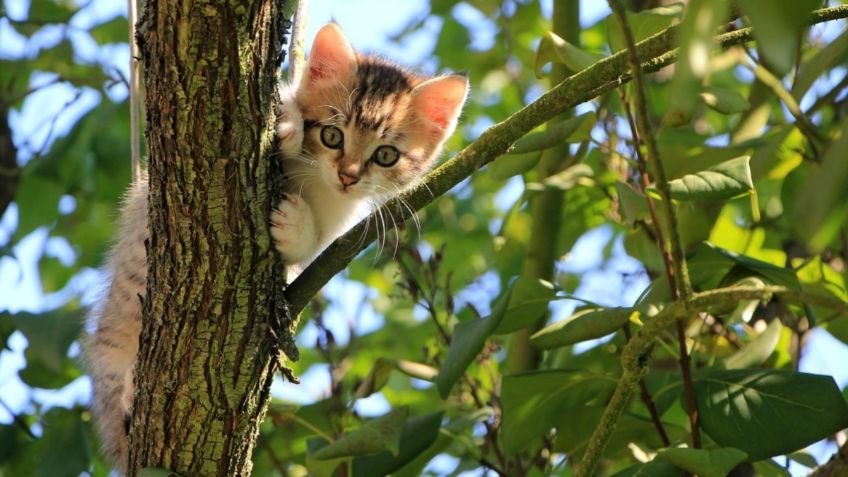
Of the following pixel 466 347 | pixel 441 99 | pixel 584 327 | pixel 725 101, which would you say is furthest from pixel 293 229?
pixel 441 99

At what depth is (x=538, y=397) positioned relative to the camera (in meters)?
2.51

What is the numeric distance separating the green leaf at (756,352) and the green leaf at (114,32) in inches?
133

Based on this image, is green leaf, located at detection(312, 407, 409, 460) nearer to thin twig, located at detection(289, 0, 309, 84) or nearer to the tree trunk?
the tree trunk

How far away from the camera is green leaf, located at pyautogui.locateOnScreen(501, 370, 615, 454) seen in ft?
8.17

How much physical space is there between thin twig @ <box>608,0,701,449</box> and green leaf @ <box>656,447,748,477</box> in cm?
19

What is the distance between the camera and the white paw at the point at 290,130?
2720mm

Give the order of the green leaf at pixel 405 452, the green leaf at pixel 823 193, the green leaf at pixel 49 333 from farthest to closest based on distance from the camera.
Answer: the green leaf at pixel 49 333, the green leaf at pixel 405 452, the green leaf at pixel 823 193

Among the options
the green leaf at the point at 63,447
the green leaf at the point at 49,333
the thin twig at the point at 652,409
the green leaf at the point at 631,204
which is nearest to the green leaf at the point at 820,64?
the green leaf at the point at 631,204

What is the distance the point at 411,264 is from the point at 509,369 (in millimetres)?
1105

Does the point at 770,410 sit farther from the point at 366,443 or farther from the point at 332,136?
the point at 332,136

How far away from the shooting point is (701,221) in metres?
3.09

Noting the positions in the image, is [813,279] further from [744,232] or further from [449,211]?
[449,211]

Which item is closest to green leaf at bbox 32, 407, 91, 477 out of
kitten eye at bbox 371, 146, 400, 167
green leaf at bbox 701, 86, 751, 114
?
kitten eye at bbox 371, 146, 400, 167

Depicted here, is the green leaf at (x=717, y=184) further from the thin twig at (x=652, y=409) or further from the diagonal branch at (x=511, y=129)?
the thin twig at (x=652, y=409)
